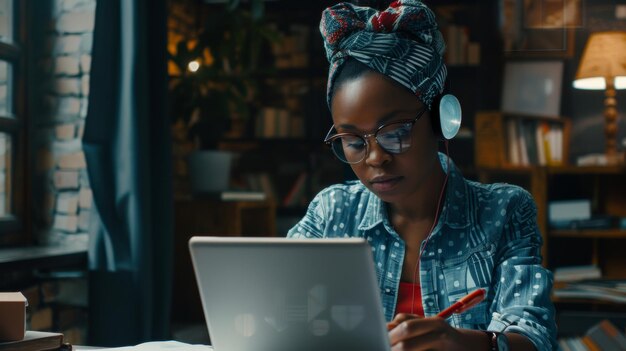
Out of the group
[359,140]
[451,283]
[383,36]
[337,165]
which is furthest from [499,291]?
[337,165]

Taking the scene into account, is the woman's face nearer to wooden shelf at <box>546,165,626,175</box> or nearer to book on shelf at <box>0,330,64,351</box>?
book on shelf at <box>0,330,64,351</box>

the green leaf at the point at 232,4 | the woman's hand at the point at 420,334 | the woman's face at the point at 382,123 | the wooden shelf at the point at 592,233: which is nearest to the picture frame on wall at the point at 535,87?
the wooden shelf at the point at 592,233

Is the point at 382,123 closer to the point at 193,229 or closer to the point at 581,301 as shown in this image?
the point at 581,301

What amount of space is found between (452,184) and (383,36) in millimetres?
304

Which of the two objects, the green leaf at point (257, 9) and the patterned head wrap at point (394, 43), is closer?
the patterned head wrap at point (394, 43)

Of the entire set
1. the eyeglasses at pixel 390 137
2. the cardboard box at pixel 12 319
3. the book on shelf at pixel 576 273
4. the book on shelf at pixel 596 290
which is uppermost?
the eyeglasses at pixel 390 137

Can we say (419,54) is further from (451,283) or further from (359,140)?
(451,283)

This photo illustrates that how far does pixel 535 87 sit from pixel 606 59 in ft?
2.17

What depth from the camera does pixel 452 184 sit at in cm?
138

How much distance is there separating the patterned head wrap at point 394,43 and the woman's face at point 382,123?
0.08 feet

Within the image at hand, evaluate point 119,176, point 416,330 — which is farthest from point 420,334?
point 119,176

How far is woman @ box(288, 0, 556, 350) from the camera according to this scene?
1226 millimetres

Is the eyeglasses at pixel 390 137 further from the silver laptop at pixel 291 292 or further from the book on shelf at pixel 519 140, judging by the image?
the book on shelf at pixel 519 140

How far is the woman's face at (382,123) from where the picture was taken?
1228 mm
